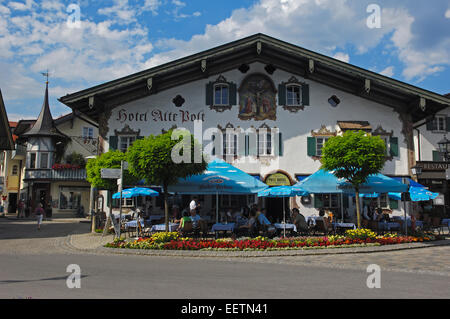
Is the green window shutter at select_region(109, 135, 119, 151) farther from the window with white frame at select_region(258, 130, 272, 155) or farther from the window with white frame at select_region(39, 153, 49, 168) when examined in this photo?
the window with white frame at select_region(39, 153, 49, 168)

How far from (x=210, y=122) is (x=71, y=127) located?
2409 cm

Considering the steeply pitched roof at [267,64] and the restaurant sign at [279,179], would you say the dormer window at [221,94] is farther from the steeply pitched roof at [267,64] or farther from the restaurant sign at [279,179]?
the restaurant sign at [279,179]

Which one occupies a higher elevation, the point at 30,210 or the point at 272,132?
the point at 272,132

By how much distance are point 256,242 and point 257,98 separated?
10158 millimetres

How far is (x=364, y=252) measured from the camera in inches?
483

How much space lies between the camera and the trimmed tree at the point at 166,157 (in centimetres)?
1311

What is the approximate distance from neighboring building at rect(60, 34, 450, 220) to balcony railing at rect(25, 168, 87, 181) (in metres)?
16.9

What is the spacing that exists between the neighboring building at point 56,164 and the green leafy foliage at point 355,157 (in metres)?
27.0

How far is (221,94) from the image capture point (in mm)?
21219

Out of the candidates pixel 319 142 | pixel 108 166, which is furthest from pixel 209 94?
pixel 108 166

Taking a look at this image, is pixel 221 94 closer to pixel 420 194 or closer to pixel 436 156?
pixel 420 194

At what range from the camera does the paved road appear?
20.4ft
